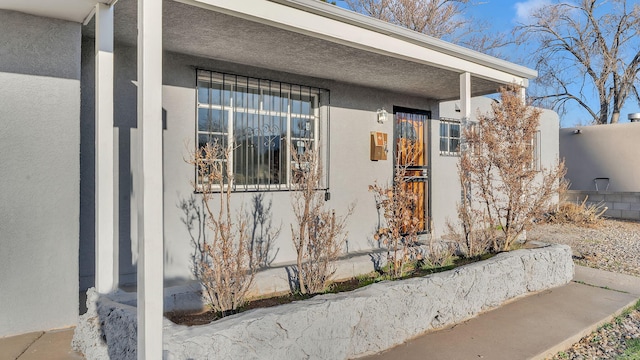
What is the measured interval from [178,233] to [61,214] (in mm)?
1342

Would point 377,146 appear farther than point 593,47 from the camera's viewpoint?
No

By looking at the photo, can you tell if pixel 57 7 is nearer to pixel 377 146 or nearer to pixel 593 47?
pixel 377 146

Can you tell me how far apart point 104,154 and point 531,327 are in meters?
3.92

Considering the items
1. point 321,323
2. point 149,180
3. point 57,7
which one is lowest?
point 321,323

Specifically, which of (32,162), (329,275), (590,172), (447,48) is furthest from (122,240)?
(590,172)

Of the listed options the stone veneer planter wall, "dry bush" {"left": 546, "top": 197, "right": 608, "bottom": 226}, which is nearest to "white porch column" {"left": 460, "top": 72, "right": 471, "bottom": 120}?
the stone veneer planter wall

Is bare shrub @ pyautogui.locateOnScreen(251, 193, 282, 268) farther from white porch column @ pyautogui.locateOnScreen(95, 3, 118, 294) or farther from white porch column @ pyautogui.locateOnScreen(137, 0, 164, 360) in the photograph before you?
white porch column @ pyautogui.locateOnScreen(137, 0, 164, 360)

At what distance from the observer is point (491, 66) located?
221 inches

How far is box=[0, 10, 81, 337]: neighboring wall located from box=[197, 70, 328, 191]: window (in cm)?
151

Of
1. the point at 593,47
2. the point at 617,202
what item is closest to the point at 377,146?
the point at 617,202

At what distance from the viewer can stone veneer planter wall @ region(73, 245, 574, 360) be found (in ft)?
8.67

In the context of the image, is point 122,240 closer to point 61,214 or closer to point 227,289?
point 61,214

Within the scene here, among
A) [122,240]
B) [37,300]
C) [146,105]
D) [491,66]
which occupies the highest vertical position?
[491,66]

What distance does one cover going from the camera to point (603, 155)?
13.4 meters
